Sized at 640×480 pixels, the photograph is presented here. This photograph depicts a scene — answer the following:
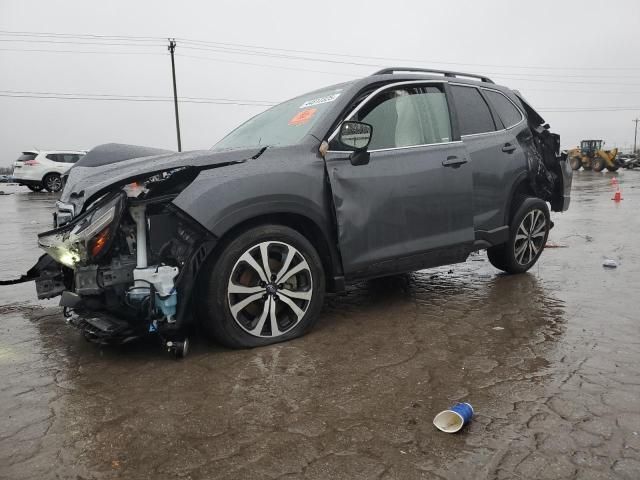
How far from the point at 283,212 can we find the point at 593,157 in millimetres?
38559

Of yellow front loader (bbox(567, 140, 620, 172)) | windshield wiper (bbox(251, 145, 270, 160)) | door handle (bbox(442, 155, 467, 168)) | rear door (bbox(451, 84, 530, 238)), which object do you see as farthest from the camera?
yellow front loader (bbox(567, 140, 620, 172))

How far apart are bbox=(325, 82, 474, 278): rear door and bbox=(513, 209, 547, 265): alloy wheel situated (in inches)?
41.0

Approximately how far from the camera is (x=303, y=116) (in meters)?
3.88

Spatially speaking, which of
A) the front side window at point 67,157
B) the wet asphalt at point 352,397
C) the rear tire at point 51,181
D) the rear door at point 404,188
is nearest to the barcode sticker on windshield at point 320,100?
the rear door at point 404,188

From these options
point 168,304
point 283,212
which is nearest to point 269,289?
point 283,212

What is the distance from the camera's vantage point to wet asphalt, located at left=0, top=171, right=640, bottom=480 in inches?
78.7

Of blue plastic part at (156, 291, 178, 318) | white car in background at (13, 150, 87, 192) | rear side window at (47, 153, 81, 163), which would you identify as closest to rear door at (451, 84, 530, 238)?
blue plastic part at (156, 291, 178, 318)

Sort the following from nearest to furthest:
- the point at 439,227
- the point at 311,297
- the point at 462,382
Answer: the point at 462,382
the point at 311,297
the point at 439,227

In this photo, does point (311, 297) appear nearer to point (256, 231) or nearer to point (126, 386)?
A: point (256, 231)

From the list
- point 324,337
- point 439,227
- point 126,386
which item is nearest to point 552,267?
point 439,227

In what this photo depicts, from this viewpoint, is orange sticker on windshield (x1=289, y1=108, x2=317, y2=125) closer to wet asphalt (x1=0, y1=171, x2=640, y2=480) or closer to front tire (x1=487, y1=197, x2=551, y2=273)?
wet asphalt (x1=0, y1=171, x2=640, y2=480)

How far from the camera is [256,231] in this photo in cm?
317

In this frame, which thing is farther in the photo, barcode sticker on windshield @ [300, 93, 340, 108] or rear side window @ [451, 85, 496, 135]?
rear side window @ [451, 85, 496, 135]

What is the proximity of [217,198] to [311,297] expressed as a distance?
923 millimetres
